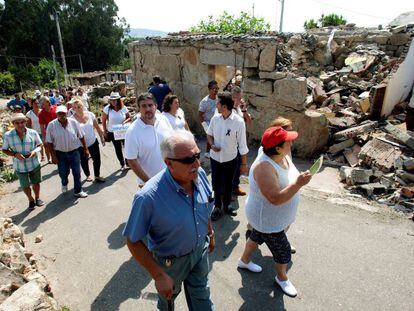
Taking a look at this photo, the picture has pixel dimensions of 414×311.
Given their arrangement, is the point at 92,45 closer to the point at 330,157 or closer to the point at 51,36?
the point at 51,36

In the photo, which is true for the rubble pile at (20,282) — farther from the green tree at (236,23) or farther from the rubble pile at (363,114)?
the green tree at (236,23)

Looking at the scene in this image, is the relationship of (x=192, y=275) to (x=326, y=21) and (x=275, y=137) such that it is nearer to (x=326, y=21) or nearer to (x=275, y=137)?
(x=275, y=137)

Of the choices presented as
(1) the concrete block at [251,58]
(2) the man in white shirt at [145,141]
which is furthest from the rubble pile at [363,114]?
(2) the man in white shirt at [145,141]

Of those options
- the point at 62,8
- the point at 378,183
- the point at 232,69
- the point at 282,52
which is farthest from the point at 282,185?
the point at 62,8

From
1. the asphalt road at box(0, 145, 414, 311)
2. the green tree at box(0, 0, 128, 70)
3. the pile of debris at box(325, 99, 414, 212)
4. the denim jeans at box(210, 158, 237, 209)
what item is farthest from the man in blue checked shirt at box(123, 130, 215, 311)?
the green tree at box(0, 0, 128, 70)

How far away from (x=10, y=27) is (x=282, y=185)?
162ft

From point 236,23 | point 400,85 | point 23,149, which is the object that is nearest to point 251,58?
point 400,85

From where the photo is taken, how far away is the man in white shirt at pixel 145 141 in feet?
11.7

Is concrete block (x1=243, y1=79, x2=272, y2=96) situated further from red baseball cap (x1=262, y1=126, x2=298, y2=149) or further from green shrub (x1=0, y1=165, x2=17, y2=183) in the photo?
green shrub (x1=0, y1=165, x2=17, y2=183)

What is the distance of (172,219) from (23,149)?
13.8 feet


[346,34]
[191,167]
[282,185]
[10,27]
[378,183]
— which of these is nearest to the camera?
[191,167]

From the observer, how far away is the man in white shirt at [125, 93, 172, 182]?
3578 millimetres

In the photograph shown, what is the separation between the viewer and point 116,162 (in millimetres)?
7770

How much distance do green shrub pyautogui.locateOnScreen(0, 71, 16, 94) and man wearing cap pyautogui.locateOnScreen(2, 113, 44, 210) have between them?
3524cm
